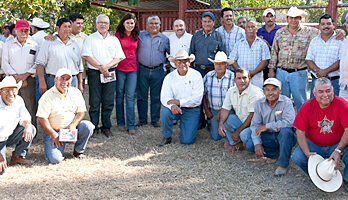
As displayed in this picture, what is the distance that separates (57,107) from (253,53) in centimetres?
308

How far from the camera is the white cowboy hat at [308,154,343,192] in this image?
3.81 metres

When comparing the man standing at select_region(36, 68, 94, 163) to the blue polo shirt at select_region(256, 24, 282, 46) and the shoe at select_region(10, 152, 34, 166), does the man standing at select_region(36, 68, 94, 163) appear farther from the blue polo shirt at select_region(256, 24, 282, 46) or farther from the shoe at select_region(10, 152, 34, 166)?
the blue polo shirt at select_region(256, 24, 282, 46)

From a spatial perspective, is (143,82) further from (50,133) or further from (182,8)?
(50,133)

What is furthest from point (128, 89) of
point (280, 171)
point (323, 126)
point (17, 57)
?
point (323, 126)

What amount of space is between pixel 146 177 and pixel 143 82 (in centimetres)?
263

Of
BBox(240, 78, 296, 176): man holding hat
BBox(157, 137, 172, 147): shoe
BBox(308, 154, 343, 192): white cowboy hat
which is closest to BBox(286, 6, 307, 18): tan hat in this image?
BBox(240, 78, 296, 176): man holding hat

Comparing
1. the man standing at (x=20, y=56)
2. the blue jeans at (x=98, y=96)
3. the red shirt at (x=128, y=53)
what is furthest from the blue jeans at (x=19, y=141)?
the red shirt at (x=128, y=53)

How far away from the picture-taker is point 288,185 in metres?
4.22

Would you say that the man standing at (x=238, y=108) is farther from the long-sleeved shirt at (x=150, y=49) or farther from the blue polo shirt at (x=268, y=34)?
the blue polo shirt at (x=268, y=34)

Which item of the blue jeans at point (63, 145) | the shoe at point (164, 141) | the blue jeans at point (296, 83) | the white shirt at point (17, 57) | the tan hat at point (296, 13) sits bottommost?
the shoe at point (164, 141)

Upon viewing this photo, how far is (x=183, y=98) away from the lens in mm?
5961

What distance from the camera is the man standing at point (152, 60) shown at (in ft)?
21.9

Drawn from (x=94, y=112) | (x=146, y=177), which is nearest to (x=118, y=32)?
(x=94, y=112)

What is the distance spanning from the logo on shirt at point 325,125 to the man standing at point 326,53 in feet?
4.73
